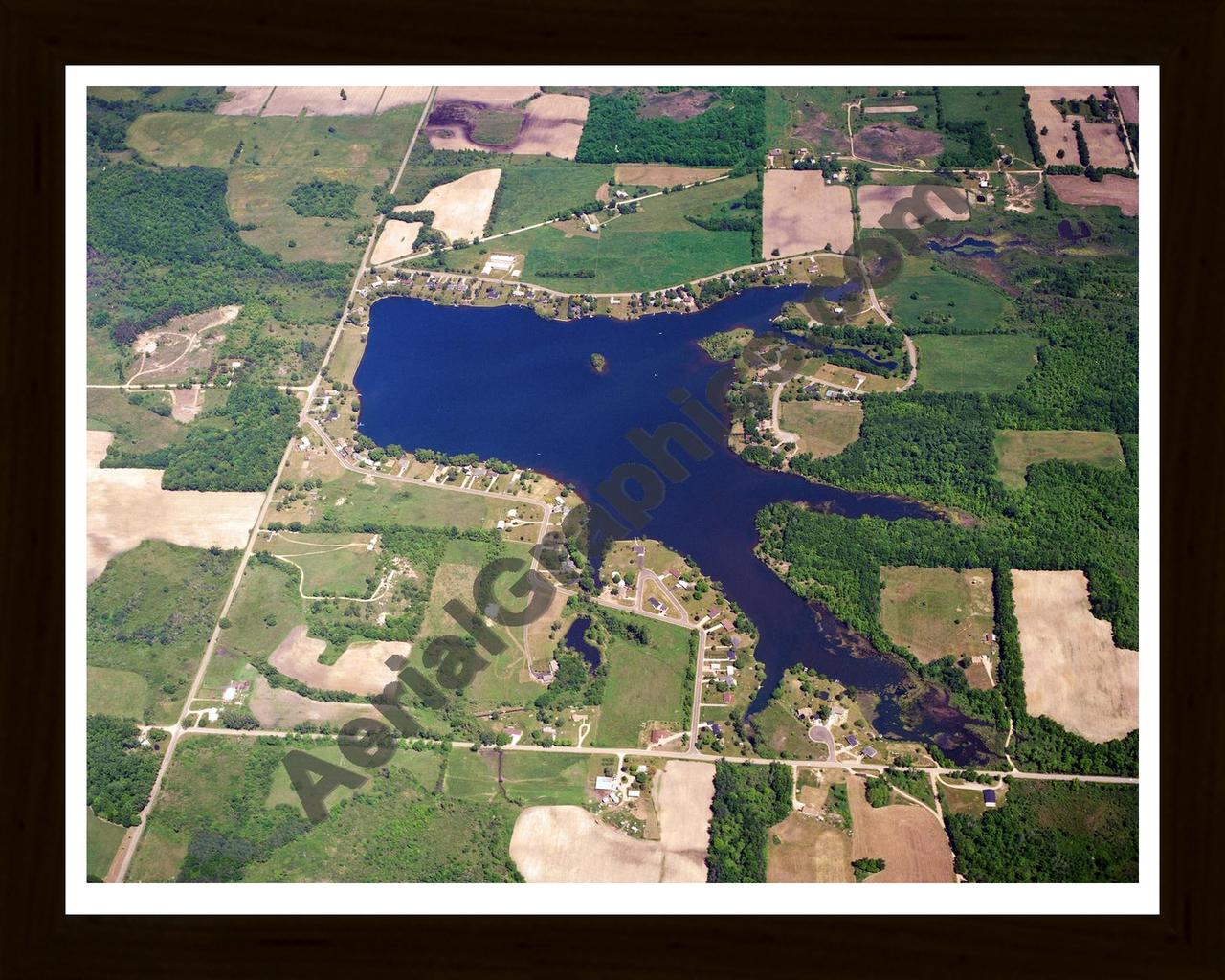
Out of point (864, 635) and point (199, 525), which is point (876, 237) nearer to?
point (864, 635)

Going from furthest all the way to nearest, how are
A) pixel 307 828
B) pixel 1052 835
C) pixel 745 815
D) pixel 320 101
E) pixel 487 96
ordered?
pixel 487 96
pixel 320 101
pixel 745 815
pixel 307 828
pixel 1052 835

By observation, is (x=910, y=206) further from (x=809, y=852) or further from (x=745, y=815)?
(x=809, y=852)

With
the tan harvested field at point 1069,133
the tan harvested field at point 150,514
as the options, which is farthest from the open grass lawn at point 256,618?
the tan harvested field at point 1069,133

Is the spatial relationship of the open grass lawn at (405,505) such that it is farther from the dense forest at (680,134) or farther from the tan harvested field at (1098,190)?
the tan harvested field at (1098,190)

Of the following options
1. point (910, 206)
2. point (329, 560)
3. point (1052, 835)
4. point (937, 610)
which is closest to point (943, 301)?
point (910, 206)

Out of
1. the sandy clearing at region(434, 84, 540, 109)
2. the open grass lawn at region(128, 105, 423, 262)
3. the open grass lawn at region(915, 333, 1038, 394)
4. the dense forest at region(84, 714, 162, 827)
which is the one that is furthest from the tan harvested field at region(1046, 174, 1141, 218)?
the dense forest at region(84, 714, 162, 827)

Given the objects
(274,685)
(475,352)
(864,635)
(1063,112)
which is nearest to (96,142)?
(475,352)

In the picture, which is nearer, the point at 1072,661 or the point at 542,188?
the point at 1072,661
